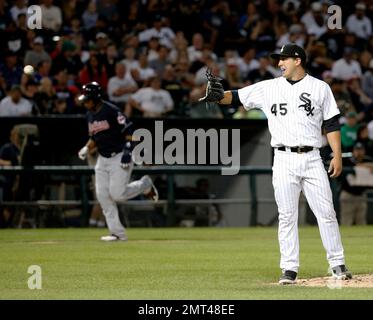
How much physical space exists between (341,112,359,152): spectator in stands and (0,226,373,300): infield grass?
2.54 meters

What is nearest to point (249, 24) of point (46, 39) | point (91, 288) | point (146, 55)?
point (146, 55)

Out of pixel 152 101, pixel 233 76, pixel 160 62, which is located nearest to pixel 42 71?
pixel 152 101

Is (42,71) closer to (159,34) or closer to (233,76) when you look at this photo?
(159,34)

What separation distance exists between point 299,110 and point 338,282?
1.63 m

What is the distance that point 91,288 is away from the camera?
9.52 metres

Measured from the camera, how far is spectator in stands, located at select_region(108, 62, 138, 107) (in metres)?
20.5

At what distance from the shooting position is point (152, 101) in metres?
20.2

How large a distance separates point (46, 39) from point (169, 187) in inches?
177

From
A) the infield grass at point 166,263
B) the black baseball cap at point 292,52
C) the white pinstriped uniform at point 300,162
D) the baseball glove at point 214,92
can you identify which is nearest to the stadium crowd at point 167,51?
the infield grass at point 166,263

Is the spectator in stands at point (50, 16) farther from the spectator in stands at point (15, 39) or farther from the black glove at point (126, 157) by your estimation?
the black glove at point (126, 157)

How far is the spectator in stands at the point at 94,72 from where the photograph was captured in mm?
20391

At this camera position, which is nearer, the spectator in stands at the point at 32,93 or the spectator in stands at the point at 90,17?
the spectator in stands at the point at 32,93

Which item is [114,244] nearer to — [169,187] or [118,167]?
[118,167]

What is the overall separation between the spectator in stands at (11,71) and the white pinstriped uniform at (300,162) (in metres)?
11.1
